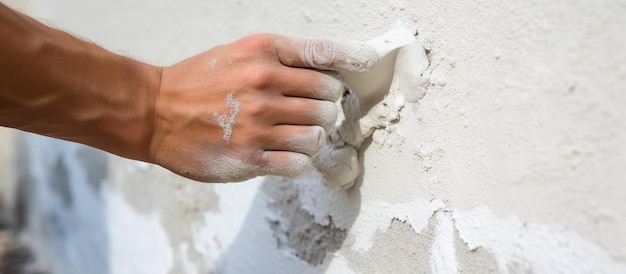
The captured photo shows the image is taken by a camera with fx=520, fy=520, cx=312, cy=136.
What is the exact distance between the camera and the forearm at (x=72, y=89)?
0.67 meters

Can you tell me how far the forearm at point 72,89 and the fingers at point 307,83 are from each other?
215mm

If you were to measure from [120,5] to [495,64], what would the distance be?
1523mm

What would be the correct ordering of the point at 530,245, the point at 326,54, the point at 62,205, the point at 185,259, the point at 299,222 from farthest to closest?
the point at 62,205 < the point at 185,259 < the point at 299,222 < the point at 326,54 < the point at 530,245

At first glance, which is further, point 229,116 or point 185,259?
point 185,259

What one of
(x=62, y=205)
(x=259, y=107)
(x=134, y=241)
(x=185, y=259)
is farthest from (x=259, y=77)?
(x=62, y=205)

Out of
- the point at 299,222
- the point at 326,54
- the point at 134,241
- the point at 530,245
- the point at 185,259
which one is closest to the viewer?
the point at 530,245

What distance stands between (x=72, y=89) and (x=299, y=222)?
1.73ft

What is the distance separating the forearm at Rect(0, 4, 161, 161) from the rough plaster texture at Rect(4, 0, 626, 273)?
8.7 inches

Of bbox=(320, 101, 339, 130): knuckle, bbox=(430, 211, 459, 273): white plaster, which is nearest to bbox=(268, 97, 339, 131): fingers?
bbox=(320, 101, 339, 130): knuckle

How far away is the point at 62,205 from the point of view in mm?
2729

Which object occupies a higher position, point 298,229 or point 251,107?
point 251,107

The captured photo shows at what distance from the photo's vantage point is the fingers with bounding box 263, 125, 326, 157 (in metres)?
0.78

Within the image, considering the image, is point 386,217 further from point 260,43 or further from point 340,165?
point 260,43

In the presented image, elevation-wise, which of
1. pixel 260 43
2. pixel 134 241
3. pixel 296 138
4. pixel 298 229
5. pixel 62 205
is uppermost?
pixel 260 43
